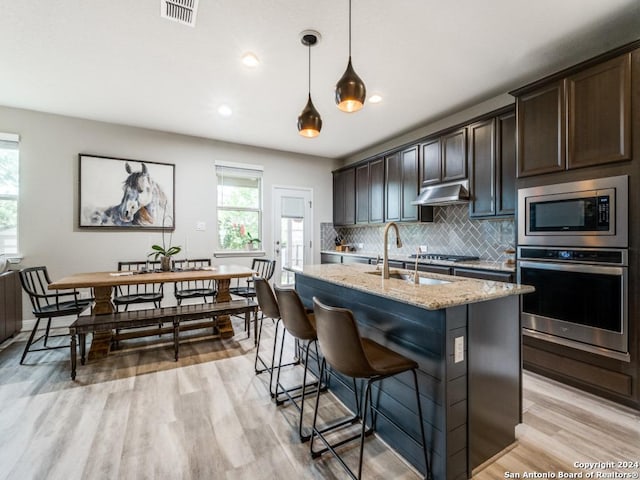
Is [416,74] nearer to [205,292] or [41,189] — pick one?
[205,292]

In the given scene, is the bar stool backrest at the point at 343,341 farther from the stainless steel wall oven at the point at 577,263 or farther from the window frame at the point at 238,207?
the window frame at the point at 238,207

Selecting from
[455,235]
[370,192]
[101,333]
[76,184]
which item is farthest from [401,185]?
[76,184]

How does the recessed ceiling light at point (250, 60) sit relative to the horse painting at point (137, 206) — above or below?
above

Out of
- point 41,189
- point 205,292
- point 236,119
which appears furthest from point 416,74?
point 41,189

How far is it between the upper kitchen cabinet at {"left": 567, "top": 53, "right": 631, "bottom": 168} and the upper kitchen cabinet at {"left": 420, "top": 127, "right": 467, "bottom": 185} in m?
1.21

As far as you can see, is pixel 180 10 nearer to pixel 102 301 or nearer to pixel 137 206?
pixel 102 301

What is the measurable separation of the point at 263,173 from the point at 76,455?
170 inches

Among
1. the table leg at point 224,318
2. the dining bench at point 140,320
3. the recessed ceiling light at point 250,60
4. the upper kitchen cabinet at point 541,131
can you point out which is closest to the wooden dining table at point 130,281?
the table leg at point 224,318

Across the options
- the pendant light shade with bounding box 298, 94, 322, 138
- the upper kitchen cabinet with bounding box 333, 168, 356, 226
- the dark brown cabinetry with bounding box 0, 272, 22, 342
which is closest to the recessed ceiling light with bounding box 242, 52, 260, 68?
the pendant light shade with bounding box 298, 94, 322, 138

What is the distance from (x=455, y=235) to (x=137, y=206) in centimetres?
450

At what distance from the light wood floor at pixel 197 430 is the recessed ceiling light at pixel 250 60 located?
2786 mm

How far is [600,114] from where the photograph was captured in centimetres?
216

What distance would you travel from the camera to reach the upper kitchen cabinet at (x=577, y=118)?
2.06 m

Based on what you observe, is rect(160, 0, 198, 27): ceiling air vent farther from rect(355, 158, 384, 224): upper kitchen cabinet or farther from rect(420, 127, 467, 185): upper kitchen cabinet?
rect(355, 158, 384, 224): upper kitchen cabinet
